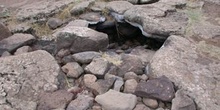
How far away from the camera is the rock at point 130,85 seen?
201cm

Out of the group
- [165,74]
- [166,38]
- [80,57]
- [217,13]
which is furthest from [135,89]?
[217,13]

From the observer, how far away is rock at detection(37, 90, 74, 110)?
188 cm

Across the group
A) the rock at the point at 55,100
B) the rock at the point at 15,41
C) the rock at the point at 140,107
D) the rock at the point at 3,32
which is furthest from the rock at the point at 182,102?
the rock at the point at 3,32

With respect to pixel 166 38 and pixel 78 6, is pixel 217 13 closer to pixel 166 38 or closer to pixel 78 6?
pixel 166 38

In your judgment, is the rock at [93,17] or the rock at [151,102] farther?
the rock at [93,17]

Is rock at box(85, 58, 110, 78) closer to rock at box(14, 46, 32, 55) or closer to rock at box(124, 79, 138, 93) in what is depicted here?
rock at box(124, 79, 138, 93)

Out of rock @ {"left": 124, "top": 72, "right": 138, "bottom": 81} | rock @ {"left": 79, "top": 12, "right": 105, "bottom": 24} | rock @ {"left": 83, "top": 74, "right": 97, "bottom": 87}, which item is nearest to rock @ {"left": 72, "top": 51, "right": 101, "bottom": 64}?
rock @ {"left": 83, "top": 74, "right": 97, "bottom": 87}

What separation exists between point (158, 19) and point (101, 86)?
938mm

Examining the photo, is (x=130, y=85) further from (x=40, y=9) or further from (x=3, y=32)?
(x=40, y=9)

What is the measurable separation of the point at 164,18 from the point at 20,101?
1.48m

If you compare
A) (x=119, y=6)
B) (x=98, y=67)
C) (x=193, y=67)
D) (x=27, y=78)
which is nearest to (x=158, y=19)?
(x=119, y=6)

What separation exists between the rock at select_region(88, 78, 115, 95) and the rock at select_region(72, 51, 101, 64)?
0.83ft

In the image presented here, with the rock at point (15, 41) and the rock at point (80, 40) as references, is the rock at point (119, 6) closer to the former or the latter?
the rock at point (80, 40)

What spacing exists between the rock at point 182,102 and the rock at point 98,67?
56 centimetres
